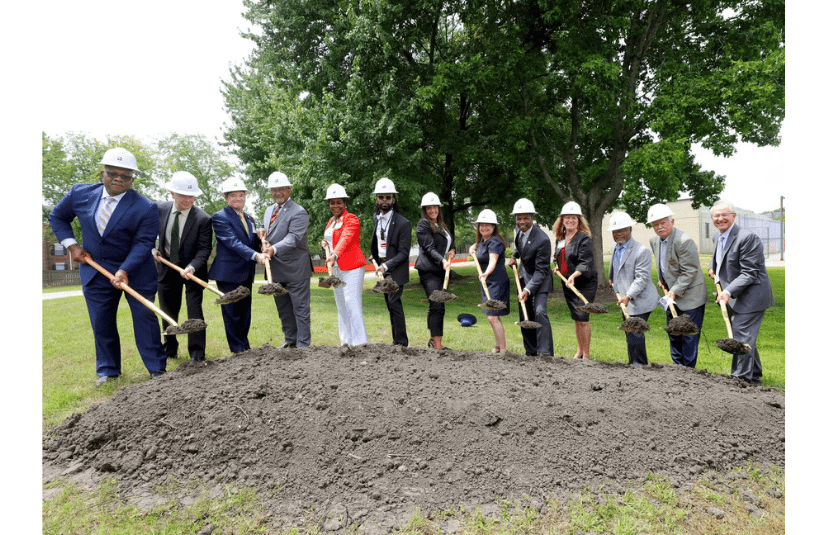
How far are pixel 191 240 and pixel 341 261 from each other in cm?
178

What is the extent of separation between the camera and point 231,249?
17.7ft

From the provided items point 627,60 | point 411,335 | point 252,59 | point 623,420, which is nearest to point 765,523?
point 623,420

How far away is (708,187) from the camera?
545 inches

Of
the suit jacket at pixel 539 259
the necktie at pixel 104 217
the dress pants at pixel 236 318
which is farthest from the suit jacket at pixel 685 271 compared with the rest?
the necktie at pixel 104 217

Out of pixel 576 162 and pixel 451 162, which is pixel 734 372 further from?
pixel 451 162

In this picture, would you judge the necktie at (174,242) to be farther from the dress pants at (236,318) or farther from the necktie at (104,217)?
the necktie at (104,217)

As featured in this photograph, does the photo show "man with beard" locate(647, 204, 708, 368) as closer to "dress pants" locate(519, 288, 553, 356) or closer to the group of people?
the group of people

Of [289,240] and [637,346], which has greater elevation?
[289,240]

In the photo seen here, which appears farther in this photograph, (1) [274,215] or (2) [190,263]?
(1) [274,215]

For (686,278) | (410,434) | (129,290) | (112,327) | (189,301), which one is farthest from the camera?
(189,301)

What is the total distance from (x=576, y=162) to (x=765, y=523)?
1330 cm

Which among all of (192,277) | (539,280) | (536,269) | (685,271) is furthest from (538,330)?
(192,277)

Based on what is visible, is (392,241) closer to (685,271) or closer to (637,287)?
(637,287)

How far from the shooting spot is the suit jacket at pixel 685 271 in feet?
15.9
